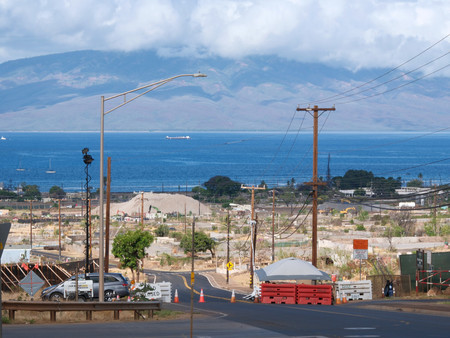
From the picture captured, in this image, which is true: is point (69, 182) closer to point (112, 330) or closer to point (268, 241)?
point (268, 241)

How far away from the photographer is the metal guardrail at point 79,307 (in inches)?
789

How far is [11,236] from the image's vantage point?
83.9m

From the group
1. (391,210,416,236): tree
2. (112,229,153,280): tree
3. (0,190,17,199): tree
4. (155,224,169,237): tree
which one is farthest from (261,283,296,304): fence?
(0,190,17,199): tree

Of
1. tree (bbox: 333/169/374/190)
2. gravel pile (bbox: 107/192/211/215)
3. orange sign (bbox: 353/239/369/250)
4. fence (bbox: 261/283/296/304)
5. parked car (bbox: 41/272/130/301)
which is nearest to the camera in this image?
parked car (bbox: 41/272/130/301)

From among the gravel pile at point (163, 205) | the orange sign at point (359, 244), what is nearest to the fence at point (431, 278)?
the orange sign at point (359, 244)

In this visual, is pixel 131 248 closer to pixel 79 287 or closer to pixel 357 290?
pixel 357 290

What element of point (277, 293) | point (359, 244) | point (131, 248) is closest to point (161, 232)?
point (131, 248)

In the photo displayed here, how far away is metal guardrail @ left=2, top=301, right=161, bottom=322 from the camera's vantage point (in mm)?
20031

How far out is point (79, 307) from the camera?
2066 cm

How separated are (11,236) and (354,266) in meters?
46.8

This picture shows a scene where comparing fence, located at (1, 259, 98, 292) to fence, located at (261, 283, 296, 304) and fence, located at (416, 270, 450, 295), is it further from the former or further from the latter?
fence, located at (416, 270, 450, 295)

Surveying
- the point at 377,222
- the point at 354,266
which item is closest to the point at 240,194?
the point at 377,222

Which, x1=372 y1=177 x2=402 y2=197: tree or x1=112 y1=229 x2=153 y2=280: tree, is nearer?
x1=112 y1=229 x2=153 y2=280: tree

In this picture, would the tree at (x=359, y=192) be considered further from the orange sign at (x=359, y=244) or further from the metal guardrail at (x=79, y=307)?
the metal guardrail at (x=79, y=307)
